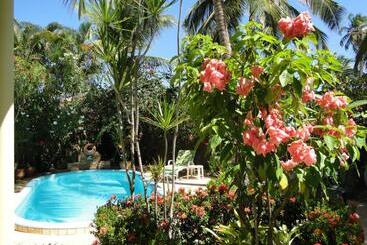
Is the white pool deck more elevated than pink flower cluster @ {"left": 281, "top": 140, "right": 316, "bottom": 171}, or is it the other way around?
pink flower cluster @ {"left": 281, "top": 140, "right": 316, "bottom": 171}

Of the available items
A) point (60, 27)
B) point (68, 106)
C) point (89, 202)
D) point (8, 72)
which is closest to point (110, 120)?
point (68, 106)

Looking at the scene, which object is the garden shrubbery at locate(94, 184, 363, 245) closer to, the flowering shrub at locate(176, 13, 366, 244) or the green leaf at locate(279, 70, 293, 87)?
the flowering shrub at locate(176, 13, 366, 244)

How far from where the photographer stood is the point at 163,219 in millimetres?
5055

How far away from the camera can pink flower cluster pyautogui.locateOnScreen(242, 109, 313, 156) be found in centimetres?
281

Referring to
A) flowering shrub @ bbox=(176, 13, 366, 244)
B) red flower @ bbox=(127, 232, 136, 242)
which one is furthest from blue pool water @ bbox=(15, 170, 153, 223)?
flowering shrub @ bbox=(176, 13, 366, 244)

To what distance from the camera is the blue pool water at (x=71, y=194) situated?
426 inches

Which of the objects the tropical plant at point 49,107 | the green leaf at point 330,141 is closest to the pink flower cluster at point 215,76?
the green leaf at point 330,141

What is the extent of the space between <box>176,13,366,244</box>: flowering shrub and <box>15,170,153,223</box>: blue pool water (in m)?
6.76

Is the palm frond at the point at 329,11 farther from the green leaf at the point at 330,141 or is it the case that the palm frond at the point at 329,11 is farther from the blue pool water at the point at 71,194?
the green leaf at the point at 330,141

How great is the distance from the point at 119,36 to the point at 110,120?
12962mm

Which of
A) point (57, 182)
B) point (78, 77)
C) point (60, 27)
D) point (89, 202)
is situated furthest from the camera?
point (60, 27)

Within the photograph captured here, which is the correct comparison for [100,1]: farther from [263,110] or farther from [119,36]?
[263,110]

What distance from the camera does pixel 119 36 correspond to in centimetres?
482

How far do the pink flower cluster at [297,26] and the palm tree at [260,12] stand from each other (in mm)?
10354
